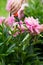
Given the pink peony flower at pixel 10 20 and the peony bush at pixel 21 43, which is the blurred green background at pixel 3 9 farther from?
the peony bush at pixel 21 43

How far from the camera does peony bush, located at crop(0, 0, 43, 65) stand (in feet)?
5.81

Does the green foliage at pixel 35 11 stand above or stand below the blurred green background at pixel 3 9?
below

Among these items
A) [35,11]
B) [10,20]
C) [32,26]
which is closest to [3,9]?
[35,11]

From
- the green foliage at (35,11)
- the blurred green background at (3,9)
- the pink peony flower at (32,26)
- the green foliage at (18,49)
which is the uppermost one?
the blurred green background at (3,9)

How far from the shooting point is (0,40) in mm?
1853

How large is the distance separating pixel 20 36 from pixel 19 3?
37cm

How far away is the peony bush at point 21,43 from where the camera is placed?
1771 millimetres

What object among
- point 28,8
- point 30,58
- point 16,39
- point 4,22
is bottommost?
point 30,58

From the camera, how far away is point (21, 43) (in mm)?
1832

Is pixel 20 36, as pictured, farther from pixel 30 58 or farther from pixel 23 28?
pixel 30 58

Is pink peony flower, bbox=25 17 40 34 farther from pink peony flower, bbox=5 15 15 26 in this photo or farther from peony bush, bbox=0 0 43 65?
pink peony flower, bbox=5 15 15 26

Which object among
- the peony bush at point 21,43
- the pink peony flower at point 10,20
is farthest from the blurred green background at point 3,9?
the peony bush at point 21,43

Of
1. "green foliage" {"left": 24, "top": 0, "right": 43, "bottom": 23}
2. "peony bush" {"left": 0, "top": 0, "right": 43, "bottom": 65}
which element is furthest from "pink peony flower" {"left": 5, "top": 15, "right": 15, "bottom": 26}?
"green foliage" {"left": 24, "top": 0, "right": 43, "bottom": 23}

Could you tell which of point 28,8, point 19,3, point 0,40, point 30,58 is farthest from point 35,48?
point 28,8
